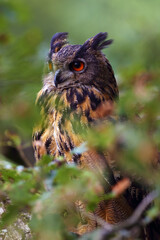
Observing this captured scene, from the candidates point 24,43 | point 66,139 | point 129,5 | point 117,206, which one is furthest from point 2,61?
point 129,5

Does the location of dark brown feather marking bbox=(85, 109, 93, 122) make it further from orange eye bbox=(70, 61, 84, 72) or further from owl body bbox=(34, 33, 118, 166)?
orange eye bbox=(70, 61, 84, 72)

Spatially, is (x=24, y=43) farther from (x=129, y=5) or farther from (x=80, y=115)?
(x=129, y=5)

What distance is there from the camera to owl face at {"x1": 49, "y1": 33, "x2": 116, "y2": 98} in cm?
322

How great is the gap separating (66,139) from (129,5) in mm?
2732

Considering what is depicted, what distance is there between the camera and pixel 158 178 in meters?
1.55

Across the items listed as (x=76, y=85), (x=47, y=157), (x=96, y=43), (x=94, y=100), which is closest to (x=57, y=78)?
(x=76, y=85)

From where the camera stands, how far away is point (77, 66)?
3250 millimetres

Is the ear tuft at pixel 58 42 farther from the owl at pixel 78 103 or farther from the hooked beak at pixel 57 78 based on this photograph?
the hooked beak at pixel 57 78

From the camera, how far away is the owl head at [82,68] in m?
3.22

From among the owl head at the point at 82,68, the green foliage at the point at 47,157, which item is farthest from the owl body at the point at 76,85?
the green foliage at the point at 47,157

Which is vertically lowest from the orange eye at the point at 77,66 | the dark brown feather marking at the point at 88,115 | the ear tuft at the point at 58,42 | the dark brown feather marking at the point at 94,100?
the dark brown feather marking at the point at 88,115

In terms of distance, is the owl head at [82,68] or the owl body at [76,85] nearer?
the owl body at [76,85]

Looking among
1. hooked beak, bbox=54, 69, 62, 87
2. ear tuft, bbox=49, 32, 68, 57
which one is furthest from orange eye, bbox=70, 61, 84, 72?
ear tuft, bbox=49, 32, 68, 57

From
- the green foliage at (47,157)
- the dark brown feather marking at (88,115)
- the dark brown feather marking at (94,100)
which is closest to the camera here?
the green foliage at (47,157)
